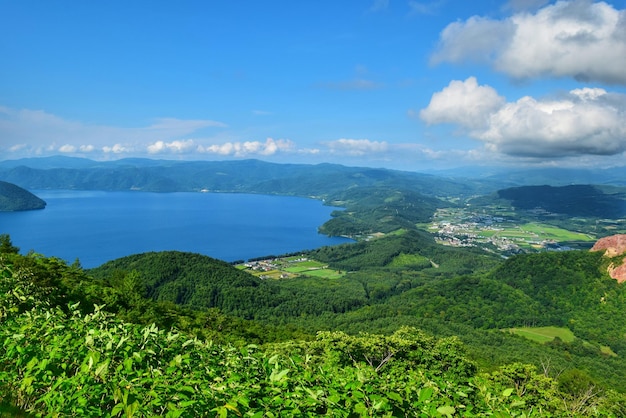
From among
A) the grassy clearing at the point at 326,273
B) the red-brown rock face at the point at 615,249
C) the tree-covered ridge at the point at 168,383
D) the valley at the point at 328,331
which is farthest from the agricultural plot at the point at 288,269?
the tree-covered ridge at the point at 168,383

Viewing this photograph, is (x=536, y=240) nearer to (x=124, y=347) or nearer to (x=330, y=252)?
(x=330, y=252)

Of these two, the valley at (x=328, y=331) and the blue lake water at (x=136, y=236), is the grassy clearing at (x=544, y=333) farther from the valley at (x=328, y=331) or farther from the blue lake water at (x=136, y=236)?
the blue lake water at (x=136, y=236)

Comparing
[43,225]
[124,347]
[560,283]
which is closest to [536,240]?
[560,283]

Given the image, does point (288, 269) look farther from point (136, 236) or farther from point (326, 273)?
point (136, 236)

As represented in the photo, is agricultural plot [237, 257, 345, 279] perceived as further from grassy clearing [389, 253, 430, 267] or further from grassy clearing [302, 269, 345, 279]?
grassy clearing [389, 253, 430, 267]

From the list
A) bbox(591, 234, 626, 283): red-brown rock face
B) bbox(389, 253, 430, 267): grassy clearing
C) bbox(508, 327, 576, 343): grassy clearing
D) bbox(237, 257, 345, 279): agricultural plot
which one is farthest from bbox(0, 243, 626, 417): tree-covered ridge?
bbox(389, 253, 430, 267): grassy clearing
